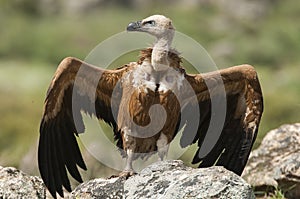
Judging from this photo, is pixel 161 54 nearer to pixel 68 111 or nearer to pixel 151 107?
pixel 151 107

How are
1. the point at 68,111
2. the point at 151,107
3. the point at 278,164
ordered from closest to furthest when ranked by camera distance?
the point at 151,107, the point at 278,164, the point at 68,111

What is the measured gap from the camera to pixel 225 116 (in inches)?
541

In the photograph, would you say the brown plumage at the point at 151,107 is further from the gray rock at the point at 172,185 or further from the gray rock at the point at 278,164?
the gray rock at the point at 172,185

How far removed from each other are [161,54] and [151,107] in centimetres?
62

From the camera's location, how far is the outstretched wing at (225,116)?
1330 cm

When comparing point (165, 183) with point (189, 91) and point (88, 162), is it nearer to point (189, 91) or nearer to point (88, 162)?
point (189, 91)

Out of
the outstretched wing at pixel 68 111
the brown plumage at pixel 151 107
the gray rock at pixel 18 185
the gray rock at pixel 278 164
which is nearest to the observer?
the gray rock at pixel 18 185

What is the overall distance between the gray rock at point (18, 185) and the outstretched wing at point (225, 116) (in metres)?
2.88

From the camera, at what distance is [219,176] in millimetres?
10117

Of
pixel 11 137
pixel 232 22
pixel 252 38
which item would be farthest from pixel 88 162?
pixel 232 22

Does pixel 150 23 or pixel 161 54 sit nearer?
pixel 161 54

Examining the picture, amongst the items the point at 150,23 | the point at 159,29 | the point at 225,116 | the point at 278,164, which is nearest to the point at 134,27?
the point at 150,23

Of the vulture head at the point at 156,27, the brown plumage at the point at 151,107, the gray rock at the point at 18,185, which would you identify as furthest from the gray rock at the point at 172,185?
the vulture head at the point at 156,27

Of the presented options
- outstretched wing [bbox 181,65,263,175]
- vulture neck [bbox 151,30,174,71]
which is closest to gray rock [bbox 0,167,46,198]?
vulture neck [bbox 151,30,174,71]
